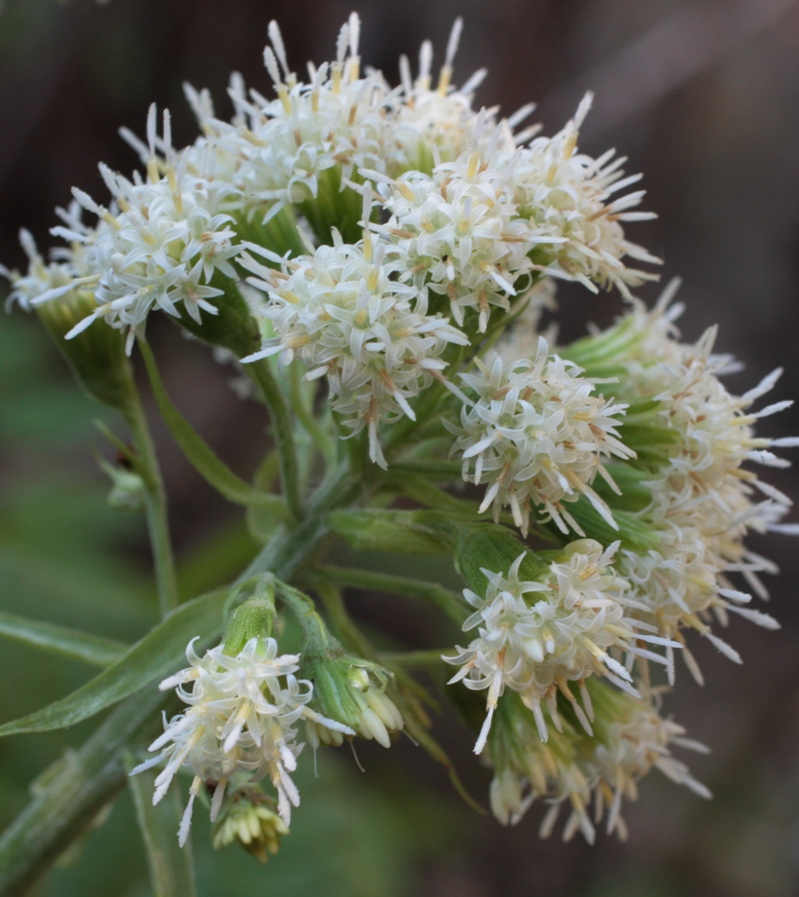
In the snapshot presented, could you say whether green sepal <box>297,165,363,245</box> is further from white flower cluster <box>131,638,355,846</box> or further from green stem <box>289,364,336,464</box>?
white flower cluster <box>131,638,355,846</box>

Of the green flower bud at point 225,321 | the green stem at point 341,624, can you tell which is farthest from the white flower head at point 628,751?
the green flower bud at point 225,321

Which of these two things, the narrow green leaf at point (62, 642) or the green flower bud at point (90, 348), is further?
the green flower bud at point (90, 348)

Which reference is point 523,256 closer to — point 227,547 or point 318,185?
point 318,185

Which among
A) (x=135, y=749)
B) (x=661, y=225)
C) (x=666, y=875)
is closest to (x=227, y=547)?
(x=135, y=749)

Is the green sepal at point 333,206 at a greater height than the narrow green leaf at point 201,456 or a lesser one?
greater

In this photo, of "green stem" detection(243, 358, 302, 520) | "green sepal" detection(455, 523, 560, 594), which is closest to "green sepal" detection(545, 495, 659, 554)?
"green sepal" detection(455, 523, 560, 594)

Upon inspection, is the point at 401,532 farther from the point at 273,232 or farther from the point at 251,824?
the point at 273,232

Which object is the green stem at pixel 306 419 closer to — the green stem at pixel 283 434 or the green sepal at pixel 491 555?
the green stem at pixel 283 434
